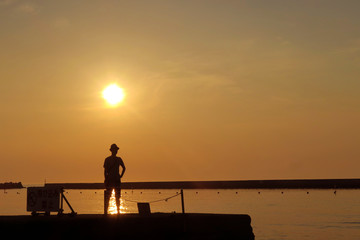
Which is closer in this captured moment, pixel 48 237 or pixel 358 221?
pixel 48 237

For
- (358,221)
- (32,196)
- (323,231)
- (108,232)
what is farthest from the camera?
(358,221)

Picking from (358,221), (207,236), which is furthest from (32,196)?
(358,221)

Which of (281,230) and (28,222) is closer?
(28,222)

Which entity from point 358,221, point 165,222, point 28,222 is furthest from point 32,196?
point 358,221

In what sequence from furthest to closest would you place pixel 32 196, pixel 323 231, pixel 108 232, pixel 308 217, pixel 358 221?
pixel 308 217
pixel 358 221
pixel 323 231
pixel 32 196
pixel 108 232

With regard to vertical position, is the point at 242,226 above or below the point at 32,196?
below

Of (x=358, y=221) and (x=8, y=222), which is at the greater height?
(x=358, y=221)

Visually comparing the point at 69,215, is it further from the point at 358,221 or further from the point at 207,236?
the point at 358,221

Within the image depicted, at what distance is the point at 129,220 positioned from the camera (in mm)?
18984

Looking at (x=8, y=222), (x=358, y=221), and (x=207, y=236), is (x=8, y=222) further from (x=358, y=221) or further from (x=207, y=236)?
(x=358, y=221)

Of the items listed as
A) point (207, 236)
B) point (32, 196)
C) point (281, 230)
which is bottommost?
point (207, 236)

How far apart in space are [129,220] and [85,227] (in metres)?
1.43

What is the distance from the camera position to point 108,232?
1883cm

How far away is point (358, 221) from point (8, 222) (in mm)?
46614
